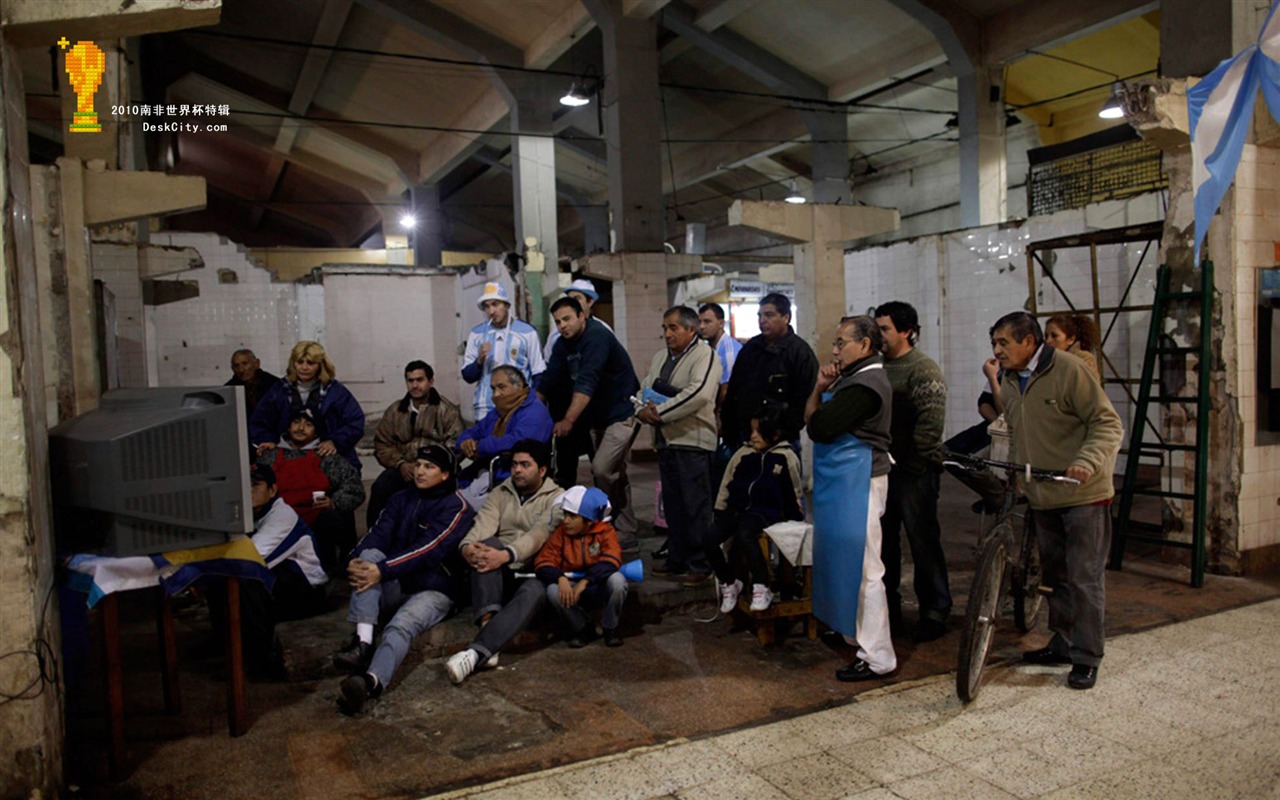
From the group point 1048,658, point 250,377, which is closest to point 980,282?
point 1048,658

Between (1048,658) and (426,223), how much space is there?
1816cm

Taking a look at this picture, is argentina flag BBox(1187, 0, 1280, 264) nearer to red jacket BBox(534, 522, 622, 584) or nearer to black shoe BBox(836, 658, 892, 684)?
black shoe BBox(836, 658, 892, 684)

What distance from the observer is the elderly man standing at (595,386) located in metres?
5.56

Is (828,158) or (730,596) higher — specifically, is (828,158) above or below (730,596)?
above

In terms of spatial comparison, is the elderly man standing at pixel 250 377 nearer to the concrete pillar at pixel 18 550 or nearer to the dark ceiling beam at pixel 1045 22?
the concrete pillar at pixel 18 550

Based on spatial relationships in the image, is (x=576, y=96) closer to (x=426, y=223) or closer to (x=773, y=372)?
(x=426, y=223)

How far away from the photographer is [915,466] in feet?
15.1

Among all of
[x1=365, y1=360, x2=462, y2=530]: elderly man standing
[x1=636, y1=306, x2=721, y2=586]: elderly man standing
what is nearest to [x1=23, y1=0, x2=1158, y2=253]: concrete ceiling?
[x1=365, y1=360, x2=462, y2=530]: elderly man standing

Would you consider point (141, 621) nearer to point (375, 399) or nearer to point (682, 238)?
point (375, 399)

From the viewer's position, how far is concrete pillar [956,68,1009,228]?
13039 mm

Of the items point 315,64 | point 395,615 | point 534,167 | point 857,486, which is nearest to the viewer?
point 857,486

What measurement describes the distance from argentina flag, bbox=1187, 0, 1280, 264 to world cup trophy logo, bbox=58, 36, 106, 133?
11196 millimetres

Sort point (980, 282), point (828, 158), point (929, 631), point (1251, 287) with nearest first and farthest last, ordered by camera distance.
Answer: point (929, 631) → point (1251, 287) → point (980, 282) → point (828, 158)

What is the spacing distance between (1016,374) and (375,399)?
39.4ft
